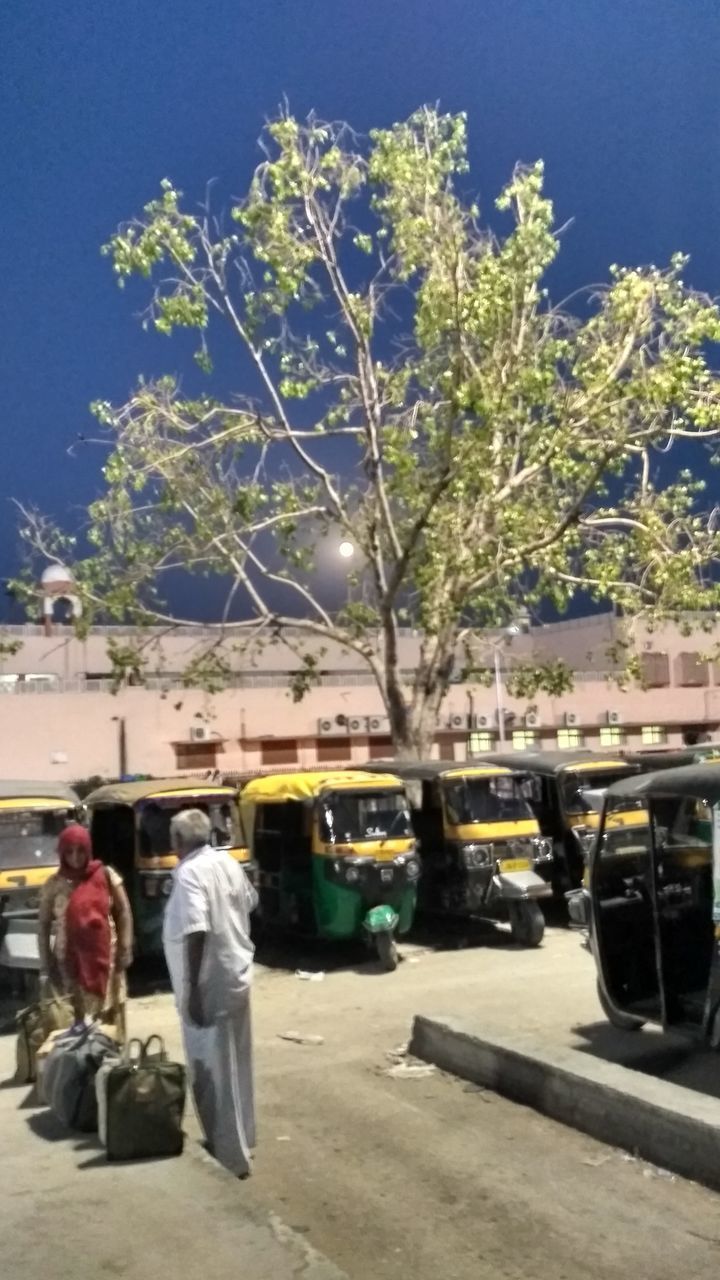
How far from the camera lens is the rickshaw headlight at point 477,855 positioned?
14227mm

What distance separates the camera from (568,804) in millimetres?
15844

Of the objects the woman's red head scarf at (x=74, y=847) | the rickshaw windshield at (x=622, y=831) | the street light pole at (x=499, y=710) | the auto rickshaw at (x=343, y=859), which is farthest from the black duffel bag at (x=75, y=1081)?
the street light pole at (x=499, y=710)

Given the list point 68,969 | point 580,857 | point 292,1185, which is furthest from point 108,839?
point 292,1185

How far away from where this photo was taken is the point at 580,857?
1562 centimetres

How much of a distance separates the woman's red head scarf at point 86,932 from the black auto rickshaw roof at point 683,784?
346 centimetres

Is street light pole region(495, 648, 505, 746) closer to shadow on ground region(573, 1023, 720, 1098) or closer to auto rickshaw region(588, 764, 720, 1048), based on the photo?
shadow on ground region(573, 1023, 720, 1098)

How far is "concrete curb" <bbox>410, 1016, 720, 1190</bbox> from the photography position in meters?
6.42

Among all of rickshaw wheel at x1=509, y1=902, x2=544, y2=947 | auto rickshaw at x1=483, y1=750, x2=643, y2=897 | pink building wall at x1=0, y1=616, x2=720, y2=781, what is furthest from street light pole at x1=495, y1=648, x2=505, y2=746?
rickshaw wheel at x1=509, y1=902, x2=544, y2=947

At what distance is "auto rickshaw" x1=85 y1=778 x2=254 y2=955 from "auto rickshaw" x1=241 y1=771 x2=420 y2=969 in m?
0.71

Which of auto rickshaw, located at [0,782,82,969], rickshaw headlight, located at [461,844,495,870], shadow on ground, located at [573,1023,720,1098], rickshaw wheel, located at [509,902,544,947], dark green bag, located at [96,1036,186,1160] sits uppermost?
auto rickshaw, located at [0,782,82,969]

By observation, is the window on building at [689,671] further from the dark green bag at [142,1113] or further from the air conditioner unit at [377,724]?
the dark green bag at [142,1113]

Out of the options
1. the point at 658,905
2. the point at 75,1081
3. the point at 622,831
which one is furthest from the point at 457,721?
the point at 75,1081

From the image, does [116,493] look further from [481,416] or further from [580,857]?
[580,857]

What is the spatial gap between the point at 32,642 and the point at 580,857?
21585 mm
